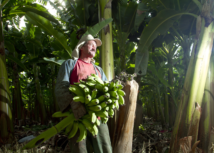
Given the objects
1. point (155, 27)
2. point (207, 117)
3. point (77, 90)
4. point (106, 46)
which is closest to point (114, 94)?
point (77, 90)

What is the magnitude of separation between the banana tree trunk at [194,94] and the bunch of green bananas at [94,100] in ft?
4.32

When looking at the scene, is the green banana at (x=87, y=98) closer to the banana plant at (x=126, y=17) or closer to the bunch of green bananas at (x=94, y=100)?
the bunch of green bananas at (x=94, y=100)

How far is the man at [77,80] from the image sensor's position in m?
1.58

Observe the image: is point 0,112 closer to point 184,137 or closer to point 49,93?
point 184,137

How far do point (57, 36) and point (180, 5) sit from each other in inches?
113

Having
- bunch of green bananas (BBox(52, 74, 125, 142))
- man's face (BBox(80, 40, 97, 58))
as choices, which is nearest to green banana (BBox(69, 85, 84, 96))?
bunch of green bananas (BBox(52, 74, 125, 142))

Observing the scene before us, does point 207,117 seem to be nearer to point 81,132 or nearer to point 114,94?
point 114,94

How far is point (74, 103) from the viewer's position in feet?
4.92

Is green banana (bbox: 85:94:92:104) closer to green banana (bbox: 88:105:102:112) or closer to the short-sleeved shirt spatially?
green banana (bbox: 88:105:102:112)

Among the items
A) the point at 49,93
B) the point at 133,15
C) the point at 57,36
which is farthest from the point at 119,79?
the point at 49,93

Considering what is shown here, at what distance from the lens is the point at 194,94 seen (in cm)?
237

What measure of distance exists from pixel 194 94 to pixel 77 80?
177 centimetres

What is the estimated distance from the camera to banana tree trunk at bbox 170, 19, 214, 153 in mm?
2334

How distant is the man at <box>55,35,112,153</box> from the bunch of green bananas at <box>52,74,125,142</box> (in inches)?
3.3
